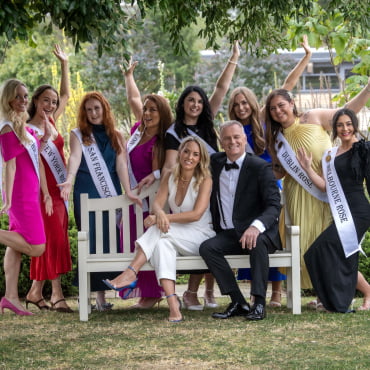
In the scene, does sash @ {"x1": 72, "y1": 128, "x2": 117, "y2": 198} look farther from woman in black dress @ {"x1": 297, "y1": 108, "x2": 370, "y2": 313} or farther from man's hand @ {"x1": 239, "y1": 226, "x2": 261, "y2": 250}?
woman in black dress @ {"x1": 297, "y1": 108, "x2": 370, "y2": 313}

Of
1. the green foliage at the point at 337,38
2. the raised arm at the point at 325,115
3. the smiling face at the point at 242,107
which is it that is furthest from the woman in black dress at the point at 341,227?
the green foliage at the point at 337,38

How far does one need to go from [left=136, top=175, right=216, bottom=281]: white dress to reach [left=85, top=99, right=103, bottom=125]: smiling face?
829 millimetres

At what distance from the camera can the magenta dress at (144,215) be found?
6.45m

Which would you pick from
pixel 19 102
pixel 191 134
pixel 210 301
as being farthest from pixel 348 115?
pixel 19 102

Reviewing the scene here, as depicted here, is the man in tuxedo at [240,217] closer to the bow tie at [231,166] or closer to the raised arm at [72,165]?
the bow tie at [231,166]

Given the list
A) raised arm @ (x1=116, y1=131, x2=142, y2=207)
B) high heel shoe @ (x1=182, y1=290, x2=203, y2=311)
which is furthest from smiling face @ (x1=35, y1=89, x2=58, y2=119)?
high heel shoe @ (x1=182, y1=290, x2=203, y2=311)

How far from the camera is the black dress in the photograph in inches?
236

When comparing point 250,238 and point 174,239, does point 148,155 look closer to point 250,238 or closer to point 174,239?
point 174,239

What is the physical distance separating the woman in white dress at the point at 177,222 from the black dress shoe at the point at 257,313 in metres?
0.52

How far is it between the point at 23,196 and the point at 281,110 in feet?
7.09

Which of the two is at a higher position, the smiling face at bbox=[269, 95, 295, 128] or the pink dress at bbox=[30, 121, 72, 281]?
the smiling face at bbox=[269, 95, 295, 128]

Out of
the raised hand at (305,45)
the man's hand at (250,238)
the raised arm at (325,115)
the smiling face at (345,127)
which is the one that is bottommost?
the man's hand at (250,238)

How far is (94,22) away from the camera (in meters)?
4.25

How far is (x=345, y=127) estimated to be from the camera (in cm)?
604
